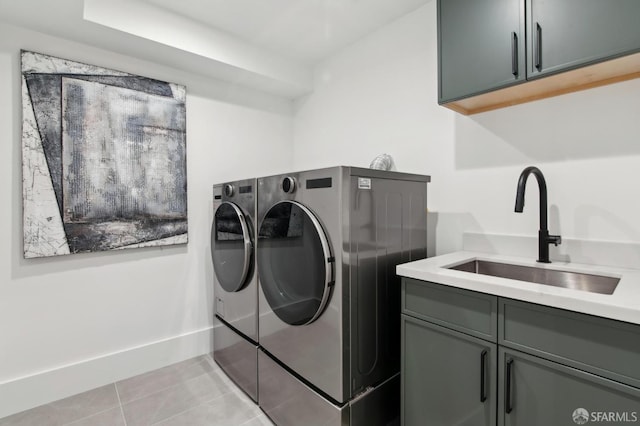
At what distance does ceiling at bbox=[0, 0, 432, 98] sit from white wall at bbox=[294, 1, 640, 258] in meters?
0.27

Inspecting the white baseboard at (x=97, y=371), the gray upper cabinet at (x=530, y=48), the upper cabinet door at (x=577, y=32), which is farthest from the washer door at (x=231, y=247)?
the upper cabinet door at (x=577, y=32)

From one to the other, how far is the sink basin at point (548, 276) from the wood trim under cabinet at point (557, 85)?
89 cm

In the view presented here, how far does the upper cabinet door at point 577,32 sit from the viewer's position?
3.80 ft

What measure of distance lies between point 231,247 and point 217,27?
65.3 inches

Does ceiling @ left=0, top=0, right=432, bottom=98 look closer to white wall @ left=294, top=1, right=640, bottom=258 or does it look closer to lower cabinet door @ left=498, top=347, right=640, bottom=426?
white wall @ left=294, top=1, right=640, bottom=258

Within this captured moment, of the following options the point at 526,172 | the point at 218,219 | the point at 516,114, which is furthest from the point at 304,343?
the point at 516,114

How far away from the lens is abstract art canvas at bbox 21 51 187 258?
1.95 metres

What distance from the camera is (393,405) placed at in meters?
1.68

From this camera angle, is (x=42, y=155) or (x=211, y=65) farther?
(x=211, y=65)

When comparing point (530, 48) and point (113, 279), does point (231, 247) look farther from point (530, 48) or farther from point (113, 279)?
point (530, 48)

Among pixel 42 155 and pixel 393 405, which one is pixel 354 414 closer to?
pixel 393 405

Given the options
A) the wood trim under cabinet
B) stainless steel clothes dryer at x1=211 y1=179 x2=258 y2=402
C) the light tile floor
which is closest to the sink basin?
the wood trim under cabinet

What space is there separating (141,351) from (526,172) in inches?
110

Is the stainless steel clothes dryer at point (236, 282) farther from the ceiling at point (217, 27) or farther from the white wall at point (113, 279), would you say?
the ceiling at point (217, 27)
